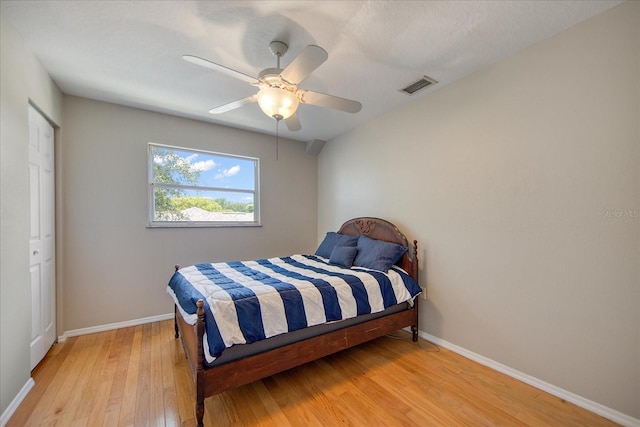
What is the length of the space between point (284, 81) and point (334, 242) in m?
2.25

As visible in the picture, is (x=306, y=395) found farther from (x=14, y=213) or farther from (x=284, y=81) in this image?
(x=14, y=213)

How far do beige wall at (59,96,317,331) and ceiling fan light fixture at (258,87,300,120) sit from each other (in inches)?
82.2

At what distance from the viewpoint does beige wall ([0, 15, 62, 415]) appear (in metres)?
1.69

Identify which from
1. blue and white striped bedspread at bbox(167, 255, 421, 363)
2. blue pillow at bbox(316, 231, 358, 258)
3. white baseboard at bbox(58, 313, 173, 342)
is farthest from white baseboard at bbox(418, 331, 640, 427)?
white baseboard at bbox(58, 313, 173, 342)

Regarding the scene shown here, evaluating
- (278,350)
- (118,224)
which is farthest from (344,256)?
Result: (118,224)

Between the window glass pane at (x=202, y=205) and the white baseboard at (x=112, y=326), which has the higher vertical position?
the window glass pane at (x=202, y=205)

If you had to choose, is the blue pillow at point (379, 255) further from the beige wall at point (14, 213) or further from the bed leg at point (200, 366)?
the beige wall at point (14, 213)

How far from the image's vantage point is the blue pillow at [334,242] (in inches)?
133

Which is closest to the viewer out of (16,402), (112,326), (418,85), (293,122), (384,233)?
(16,402)

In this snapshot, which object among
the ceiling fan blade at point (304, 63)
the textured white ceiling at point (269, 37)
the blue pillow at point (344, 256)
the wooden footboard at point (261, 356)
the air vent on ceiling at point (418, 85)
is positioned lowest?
→ the wooden footboard at point (261, 356)

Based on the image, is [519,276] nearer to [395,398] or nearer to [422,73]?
[395,398]

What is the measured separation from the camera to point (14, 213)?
182cm

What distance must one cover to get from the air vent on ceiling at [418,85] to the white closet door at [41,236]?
133 inches

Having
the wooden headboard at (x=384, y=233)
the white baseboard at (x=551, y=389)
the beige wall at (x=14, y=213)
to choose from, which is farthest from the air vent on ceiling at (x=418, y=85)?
the beige wall at (x=14, y=213)
